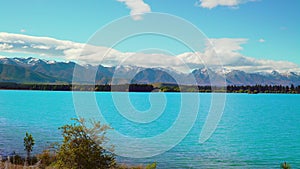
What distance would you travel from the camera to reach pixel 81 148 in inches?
507

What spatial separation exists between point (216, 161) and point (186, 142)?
36.0 ft

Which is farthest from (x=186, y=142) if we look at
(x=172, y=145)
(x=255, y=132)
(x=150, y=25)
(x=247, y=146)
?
(x=150, y=25)

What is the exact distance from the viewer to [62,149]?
13195 millimetres

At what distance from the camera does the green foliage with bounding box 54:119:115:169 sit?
42.5ft

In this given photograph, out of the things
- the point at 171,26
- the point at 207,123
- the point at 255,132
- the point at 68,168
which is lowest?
the point at 68,168

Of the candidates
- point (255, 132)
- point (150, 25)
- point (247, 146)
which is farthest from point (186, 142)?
point (150, 25)

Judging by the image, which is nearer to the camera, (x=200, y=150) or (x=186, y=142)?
(x=200, y=150)

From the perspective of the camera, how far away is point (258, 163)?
102ft

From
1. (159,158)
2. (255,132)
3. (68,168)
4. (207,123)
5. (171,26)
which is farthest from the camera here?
(207,123)

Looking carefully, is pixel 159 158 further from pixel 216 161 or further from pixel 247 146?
pixel 247 146

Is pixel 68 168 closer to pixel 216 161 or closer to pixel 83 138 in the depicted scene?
pixel 83 138

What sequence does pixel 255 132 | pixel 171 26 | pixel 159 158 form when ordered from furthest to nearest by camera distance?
1. pixel 255 132
2. pixel 159 158
3. pixel 171 26

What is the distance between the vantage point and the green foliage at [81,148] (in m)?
13.0

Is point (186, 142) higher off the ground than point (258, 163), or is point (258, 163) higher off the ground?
point (186, 142)
